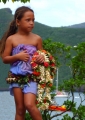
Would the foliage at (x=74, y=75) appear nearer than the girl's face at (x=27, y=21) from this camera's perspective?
No

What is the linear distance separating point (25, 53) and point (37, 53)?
12 centimetres

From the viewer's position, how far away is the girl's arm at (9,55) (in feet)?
13.9

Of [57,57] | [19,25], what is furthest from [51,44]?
[19,25]

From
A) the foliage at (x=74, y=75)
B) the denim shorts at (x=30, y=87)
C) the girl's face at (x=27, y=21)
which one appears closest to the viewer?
the denim shorts at (x=30, y=87)

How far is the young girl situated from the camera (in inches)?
166

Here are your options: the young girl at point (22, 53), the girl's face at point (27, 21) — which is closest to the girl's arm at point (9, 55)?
the young girl at point (22, 53)

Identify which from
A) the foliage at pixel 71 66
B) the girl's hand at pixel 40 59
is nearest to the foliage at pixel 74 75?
the foliage at pixel 71 66

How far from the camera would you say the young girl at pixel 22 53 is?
421 centimetres

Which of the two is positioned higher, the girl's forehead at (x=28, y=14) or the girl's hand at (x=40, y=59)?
the girl's forehead at (x=28, y=14)

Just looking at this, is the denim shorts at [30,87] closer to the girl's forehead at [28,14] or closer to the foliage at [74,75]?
the girl's forehead at [28,14]

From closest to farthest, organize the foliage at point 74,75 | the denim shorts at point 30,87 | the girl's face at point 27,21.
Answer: the denim shorts at point 30,87 → the girl's face at point 27,21 → the foliage at point 74,75

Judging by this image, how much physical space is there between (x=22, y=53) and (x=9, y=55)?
195 mm

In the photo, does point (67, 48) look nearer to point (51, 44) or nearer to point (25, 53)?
point (51, 44)

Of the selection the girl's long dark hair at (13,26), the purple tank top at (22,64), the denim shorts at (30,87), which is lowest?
the denim shorts at (30,87)
